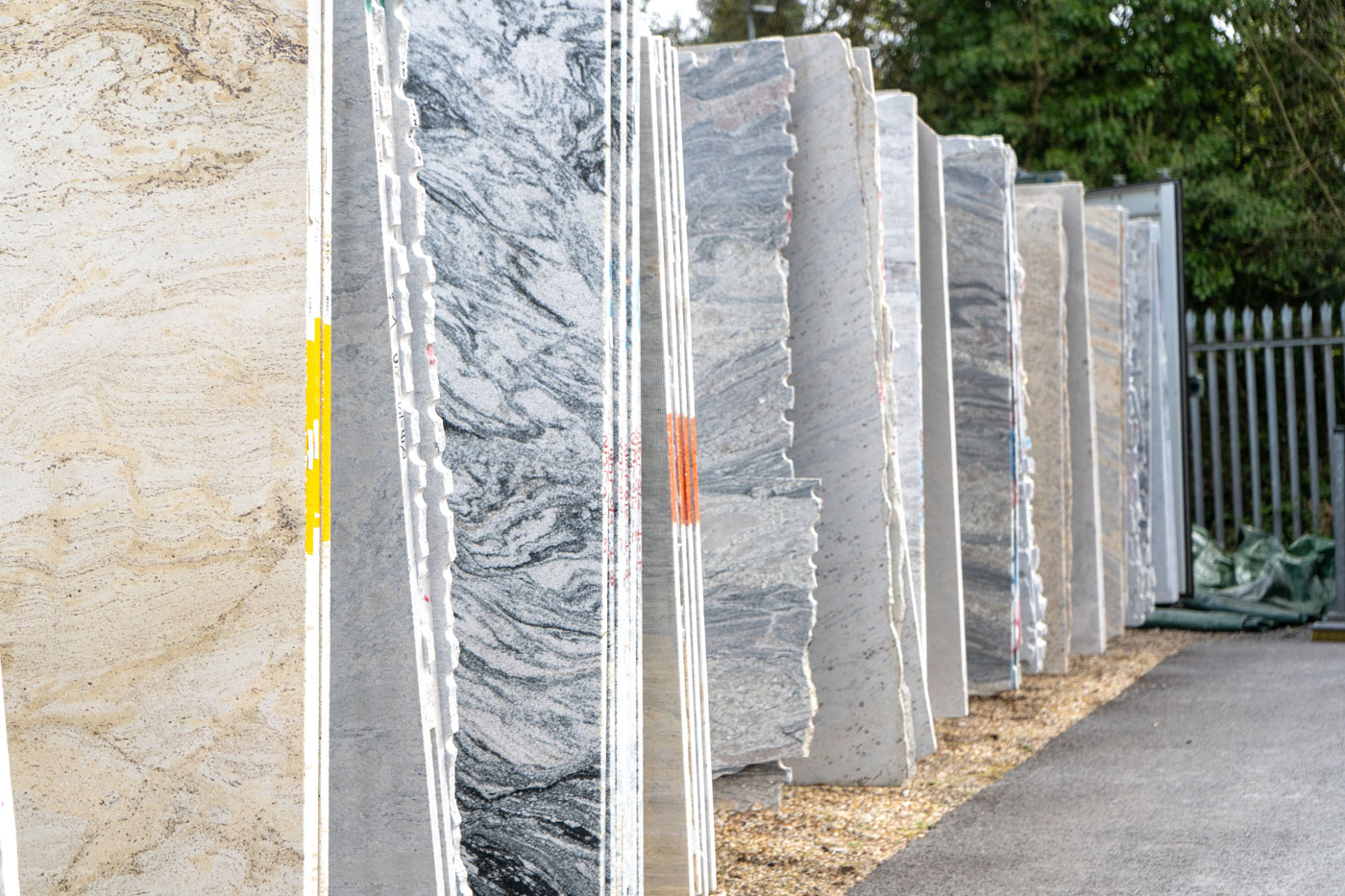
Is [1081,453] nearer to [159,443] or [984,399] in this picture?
[984,399]

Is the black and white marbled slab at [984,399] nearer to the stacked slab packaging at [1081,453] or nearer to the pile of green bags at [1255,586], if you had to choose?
the stacked slab packaging at [1081,453]

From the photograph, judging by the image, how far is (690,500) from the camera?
409 centimetres

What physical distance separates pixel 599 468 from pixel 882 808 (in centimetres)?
211

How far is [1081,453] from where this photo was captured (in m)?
8.35

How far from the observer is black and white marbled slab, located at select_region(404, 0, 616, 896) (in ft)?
11.0

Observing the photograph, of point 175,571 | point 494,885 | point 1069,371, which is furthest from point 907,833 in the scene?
point 1069,371

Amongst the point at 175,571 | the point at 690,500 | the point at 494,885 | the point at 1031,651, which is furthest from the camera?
the point at 1031,651

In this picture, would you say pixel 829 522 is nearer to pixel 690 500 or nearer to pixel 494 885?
pixel 690 500

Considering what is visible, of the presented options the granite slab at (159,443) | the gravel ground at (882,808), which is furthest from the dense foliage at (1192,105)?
the granite slab at (159,443)

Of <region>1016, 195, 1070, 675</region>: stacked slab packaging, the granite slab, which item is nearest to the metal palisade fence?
<region>1016, 195, 1070, 675</region>: stacked slab packaging

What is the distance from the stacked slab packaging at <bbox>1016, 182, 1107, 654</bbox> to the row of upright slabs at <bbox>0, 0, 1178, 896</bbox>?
53.6 inches

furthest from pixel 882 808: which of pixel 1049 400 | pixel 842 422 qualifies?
pixel 1049 400

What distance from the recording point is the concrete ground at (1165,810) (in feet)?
13.3

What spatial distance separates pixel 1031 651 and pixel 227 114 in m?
5.74
